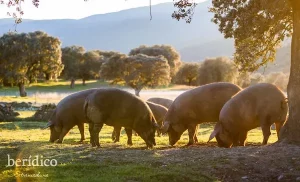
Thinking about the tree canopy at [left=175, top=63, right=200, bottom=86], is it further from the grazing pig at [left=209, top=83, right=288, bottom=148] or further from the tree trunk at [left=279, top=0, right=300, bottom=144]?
the tree trunk at [left=279, top=0, right=300, bottom=144]

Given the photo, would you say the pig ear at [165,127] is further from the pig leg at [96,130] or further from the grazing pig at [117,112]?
the pig leg at [96,130]

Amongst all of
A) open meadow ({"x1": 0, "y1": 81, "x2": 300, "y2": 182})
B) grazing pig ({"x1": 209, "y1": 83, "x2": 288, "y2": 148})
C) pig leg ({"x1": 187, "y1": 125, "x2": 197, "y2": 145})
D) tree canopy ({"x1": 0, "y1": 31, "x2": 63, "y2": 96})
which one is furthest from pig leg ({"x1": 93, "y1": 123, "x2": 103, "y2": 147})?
tree canopy ({"x1": 0, "y1": 31, "x2": 63, "y2": 96})

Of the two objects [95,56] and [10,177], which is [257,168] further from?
[95,56]

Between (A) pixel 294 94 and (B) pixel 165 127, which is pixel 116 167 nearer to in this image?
(A) pixel 294 94

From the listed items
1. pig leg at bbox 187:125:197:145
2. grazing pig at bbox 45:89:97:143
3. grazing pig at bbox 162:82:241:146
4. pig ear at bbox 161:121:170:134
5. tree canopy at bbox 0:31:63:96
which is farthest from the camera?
tree canopy at bbox 0:31:63:96

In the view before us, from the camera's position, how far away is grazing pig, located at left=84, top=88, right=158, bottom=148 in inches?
666

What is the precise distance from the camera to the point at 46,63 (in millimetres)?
73688

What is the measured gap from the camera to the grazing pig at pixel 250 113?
16.7 metres

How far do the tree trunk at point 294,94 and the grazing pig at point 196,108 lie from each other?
3966 mm

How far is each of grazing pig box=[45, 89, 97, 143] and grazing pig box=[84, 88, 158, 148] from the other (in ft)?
6.40

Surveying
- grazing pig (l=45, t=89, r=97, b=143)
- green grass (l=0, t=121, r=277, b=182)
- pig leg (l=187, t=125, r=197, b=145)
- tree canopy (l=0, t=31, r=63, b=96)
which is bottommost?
pig leg (l=187, t=125, r=197, b=145)

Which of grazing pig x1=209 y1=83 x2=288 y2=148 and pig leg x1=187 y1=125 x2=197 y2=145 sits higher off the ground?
grazing pig x1=209 y1=83 x2=288 y2=148

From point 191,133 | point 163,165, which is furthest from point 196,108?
point 163,165

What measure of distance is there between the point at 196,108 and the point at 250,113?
285 centimetres
